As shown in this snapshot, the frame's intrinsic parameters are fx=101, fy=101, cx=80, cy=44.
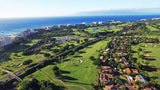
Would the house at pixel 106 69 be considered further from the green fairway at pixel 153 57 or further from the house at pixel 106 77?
the green fairway at pixel 153 57

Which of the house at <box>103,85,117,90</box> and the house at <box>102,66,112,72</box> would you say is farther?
the house at <box>102,66,112,72</box>

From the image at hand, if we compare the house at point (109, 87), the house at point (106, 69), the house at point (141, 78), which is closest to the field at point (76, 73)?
the house at point (106, 69)

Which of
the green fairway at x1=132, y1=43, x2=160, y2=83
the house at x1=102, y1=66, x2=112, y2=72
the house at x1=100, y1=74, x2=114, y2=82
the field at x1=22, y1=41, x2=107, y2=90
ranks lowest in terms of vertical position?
the field at x1=22, y1=41, x2=107, y2=90

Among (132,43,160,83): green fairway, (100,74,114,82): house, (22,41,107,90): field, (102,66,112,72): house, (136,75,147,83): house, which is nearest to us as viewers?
(136,75,147,83): house

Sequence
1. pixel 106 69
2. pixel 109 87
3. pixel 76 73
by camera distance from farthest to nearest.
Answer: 1. pixel 76 73
2. pixel 106 69
3. pixel 109 87

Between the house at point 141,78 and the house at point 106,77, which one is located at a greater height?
the house at point 141,78

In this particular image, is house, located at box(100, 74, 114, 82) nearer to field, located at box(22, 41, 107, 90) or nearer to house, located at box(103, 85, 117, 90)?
field, located at box(22, 41, 107, 90)

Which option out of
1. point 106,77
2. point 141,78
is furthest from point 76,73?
point 141,78

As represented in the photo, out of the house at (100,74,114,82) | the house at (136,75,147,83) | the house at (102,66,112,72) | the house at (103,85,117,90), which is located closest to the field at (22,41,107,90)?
the house at (100,74,114,82)

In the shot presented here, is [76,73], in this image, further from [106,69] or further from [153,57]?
[153,57]

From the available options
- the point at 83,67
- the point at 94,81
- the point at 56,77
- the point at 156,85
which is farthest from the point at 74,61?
the point at 156,85

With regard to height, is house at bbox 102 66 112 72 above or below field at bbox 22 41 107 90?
above
